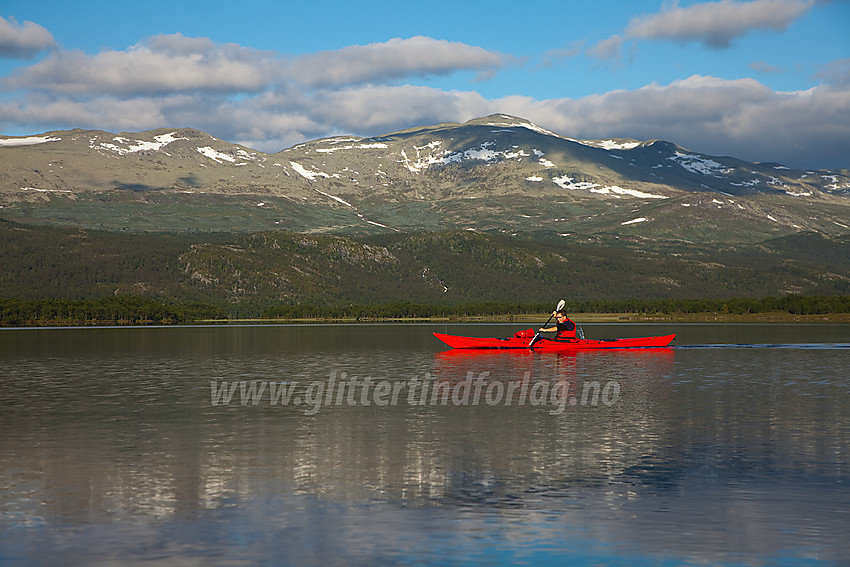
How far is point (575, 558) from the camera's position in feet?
69.2

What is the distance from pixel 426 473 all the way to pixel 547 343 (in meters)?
62.6

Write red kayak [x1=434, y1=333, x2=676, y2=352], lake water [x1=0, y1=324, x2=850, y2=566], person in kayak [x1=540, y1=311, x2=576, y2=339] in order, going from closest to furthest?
1. lake water [x1=0, y1=324, x2=850, y2=566]
2. person in kayak [x1=540, y1=311, x2=576, y2=339]
3. red kayak [x1=434, y1=333, x2=676, y2=352]

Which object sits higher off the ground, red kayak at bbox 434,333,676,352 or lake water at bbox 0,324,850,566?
red kayak at bbox 434,333,676,352

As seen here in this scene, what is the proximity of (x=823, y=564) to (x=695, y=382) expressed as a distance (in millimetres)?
46328

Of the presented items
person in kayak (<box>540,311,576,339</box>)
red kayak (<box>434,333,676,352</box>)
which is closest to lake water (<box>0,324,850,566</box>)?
person in kayak (<box>540,311,576,339</box>)

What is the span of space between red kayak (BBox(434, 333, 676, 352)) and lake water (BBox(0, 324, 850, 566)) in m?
26.0

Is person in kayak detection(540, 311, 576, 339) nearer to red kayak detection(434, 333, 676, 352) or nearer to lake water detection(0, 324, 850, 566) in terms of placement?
red kayak detection(434, 333, 676, 352)

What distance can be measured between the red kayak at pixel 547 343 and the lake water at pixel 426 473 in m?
26.0

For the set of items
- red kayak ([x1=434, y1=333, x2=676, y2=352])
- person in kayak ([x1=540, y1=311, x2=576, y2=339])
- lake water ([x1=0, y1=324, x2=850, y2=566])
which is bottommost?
lake water ([x1=0, y1=324, x2=850, y2=566])

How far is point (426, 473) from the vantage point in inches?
1204

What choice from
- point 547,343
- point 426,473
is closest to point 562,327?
point 547,343

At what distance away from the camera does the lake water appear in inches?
867

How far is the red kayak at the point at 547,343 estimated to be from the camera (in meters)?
90.9

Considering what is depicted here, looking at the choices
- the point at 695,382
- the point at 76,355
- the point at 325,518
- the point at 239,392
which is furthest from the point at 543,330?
the point at 325,518
